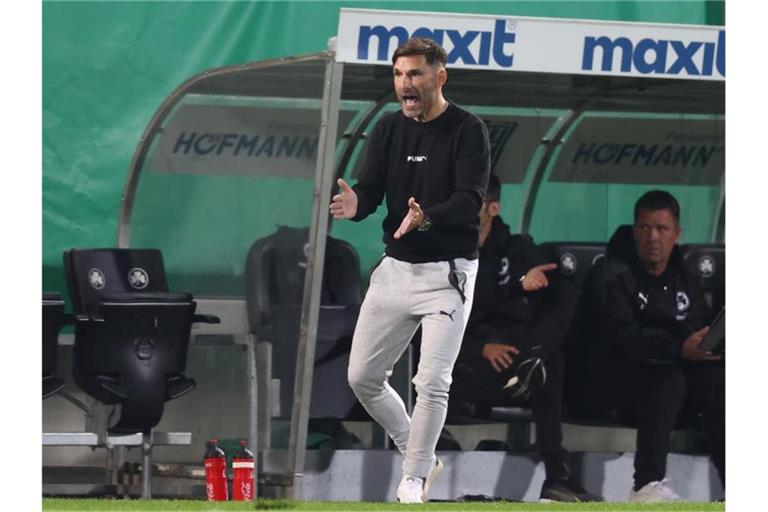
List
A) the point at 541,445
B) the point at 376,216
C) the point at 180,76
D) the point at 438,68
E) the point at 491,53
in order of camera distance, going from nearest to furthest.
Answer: the point at 438,68 < the point at 491,53 < the point at 541,445 < the point at 376,216 < the point at 180,76

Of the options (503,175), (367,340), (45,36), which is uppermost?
(45,36)

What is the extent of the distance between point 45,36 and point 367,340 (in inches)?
185

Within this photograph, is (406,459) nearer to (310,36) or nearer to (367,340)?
(367,340)

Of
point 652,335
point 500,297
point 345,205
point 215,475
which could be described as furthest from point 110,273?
point 345,205

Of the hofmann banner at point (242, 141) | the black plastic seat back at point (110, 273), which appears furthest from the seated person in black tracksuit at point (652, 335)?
the black plastic seat back at point (110, 273)

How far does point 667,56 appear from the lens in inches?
394

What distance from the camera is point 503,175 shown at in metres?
11.9

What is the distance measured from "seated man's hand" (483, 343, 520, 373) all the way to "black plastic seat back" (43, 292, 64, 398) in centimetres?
220

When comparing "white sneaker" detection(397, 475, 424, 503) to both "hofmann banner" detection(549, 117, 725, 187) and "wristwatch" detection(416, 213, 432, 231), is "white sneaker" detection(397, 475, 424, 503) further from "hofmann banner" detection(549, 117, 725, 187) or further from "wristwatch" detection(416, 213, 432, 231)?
"hofmann banner" detection(549, 117, 725, 187)

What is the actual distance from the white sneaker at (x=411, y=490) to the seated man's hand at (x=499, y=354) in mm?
2365

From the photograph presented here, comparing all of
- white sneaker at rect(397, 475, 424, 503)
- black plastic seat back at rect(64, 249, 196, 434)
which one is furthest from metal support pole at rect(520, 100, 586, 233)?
white sneaker at rect(397, 475, 424, 503)

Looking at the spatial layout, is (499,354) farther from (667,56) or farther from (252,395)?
(667,56)

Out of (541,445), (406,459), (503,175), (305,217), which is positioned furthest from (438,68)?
(503,175)

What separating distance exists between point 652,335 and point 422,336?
2927mm
